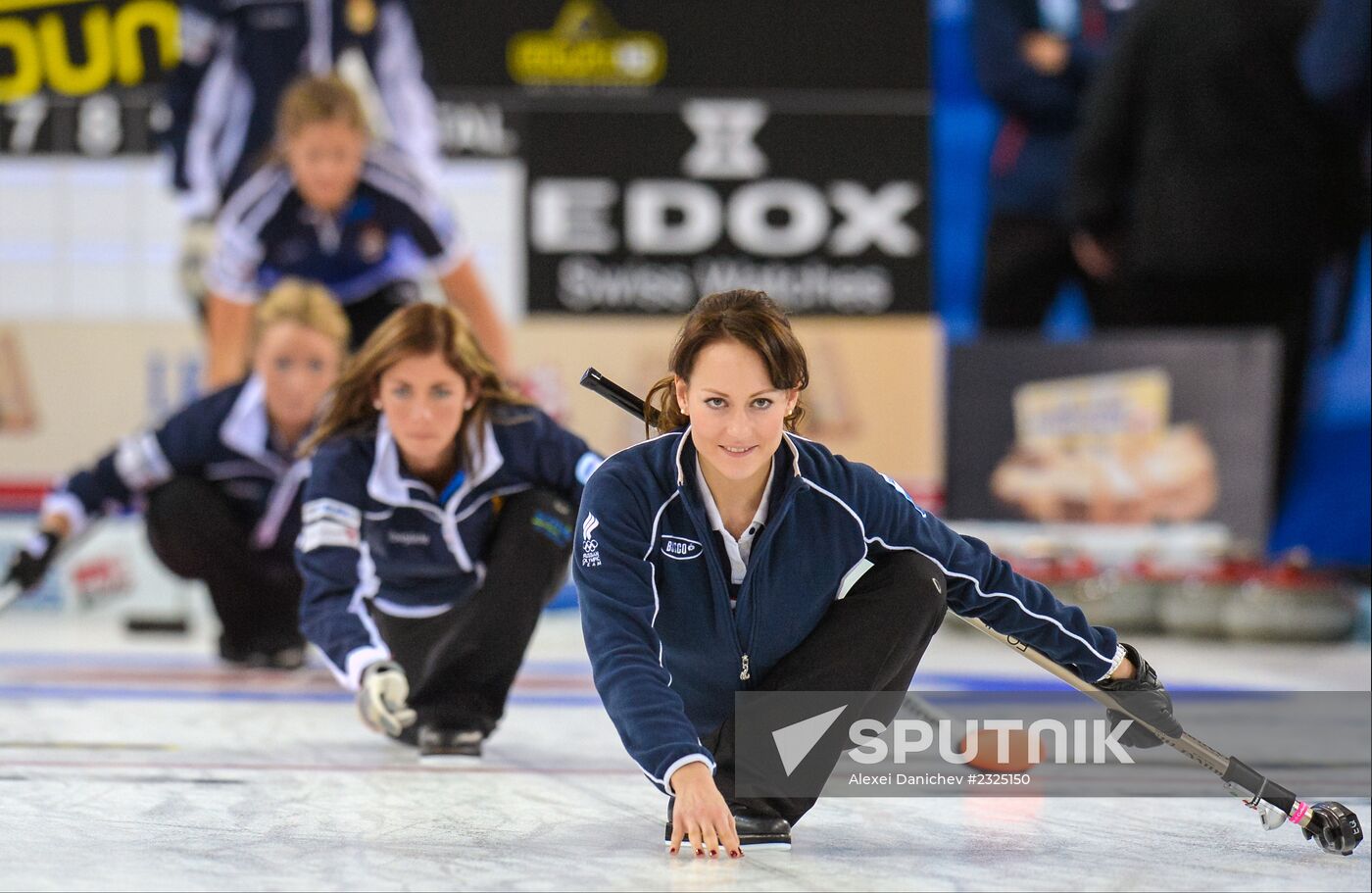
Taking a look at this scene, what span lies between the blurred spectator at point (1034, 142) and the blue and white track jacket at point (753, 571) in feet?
16.7

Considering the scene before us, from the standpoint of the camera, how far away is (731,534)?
2.31 meters

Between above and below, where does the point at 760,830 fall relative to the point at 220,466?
below

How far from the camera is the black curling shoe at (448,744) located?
310 centimetres

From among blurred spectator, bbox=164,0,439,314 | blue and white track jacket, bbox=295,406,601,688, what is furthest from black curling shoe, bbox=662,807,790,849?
blurred spectator, bbox=164,0,439,314

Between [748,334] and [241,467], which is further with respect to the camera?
[241,467]

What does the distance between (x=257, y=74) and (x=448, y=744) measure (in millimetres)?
4552

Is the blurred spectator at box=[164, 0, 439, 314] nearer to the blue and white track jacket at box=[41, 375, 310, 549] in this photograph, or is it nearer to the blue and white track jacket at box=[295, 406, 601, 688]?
the blue and white track jacket at box=[41, 375, 310, 549]

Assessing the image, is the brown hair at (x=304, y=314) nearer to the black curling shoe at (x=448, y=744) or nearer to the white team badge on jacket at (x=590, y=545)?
the black curling shoe at (x=448, y=744)

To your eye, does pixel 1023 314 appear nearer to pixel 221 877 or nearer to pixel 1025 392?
pixel 1025 392

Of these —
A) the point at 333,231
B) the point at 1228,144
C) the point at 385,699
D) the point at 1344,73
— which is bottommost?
the point at 385,699

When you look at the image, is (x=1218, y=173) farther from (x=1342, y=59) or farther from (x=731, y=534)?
(x=731, y=534)

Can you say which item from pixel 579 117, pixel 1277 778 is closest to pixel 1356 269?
pixel 579 117

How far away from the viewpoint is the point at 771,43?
707 centimetres

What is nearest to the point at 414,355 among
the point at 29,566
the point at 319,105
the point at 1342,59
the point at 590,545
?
the point at 590,545
